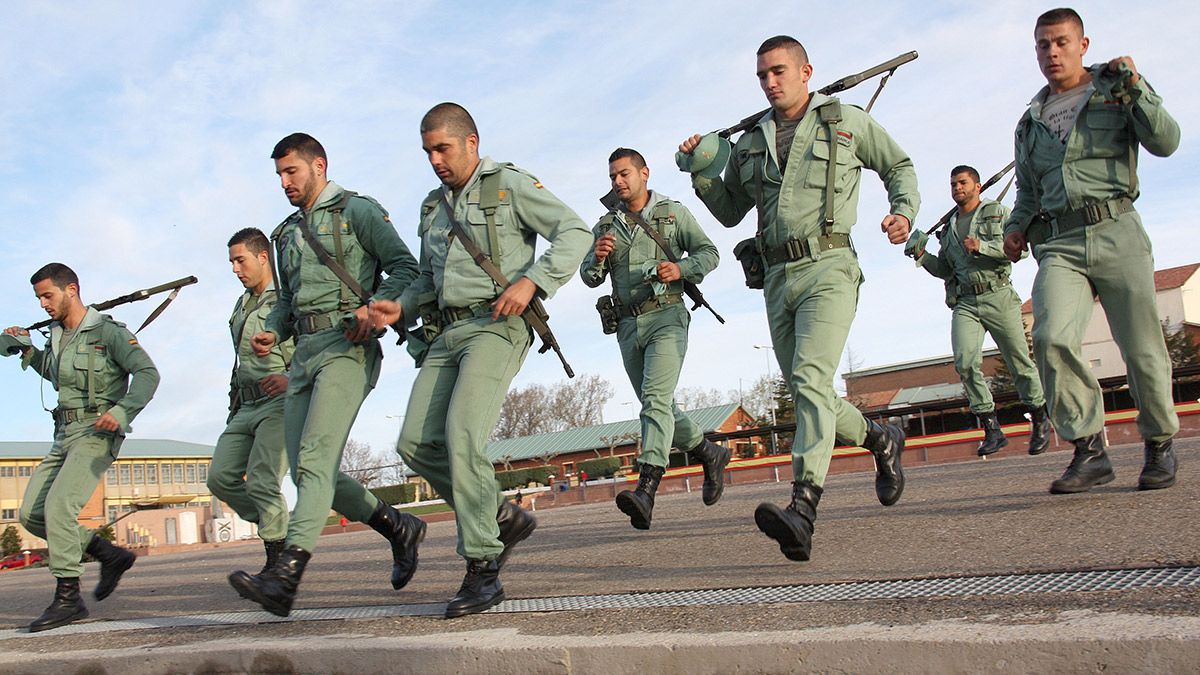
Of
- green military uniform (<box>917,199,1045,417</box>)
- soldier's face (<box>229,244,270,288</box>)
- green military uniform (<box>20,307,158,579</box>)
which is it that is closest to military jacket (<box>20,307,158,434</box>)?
green military uniform (<box>20,307,158,579</box>)

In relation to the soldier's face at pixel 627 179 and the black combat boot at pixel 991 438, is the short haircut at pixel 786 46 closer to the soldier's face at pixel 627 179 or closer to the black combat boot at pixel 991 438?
the soldier's face at pixel 627 179

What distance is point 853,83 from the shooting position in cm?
666

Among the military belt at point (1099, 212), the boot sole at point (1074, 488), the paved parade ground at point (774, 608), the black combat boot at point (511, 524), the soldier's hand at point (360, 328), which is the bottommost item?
the paved parade ground at point (774, 608)

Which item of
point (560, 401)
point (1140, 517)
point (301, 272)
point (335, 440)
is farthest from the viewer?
point (560, 401)

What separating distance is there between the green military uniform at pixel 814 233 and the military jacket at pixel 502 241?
953 mm

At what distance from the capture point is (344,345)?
5.81 meters

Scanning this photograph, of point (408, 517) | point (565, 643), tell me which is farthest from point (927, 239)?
point (565, 643)

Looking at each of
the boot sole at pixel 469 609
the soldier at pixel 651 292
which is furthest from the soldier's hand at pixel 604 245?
the boot sole at pixel 469 609

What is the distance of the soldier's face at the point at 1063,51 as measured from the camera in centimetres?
590

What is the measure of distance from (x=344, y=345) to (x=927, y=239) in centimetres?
711

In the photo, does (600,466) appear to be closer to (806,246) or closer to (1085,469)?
(1085,469)

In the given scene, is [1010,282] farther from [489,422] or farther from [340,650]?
[340,650]

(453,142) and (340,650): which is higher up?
(453,142)

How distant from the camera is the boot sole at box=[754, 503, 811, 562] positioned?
175 inches
